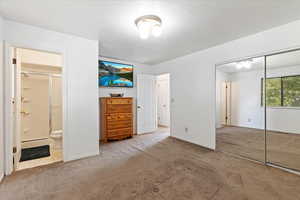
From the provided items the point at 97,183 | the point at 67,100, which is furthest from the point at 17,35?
the point at 97,183

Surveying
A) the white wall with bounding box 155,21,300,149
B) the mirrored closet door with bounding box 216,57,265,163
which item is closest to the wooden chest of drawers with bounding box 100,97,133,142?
the white wall with bounding box 155,21,300,149

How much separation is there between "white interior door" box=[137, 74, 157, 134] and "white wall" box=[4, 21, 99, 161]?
72.5 inches

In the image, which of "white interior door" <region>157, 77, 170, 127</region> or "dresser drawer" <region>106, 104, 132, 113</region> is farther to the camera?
"white interior door" <region>157, 77, 170, 127</region>

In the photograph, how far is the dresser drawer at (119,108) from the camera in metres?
3.68

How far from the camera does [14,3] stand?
1698mm

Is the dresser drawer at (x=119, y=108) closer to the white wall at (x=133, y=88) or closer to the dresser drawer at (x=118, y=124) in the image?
the dresser drawer at (x=118, y=124)

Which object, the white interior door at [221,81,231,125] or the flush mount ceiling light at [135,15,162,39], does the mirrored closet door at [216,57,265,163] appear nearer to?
the white interior door at [221,81,231,125]

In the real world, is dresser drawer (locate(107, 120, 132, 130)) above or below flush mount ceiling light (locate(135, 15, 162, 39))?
below

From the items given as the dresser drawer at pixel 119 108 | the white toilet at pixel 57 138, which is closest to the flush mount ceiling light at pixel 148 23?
the dresser drawer at pixel 119 108

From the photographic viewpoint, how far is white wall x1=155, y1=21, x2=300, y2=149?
7.39 feet

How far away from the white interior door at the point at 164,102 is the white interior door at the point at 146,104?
1.19m

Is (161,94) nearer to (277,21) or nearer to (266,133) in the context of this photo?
(266,133)

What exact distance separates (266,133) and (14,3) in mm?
4533

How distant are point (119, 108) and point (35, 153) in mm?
2065
